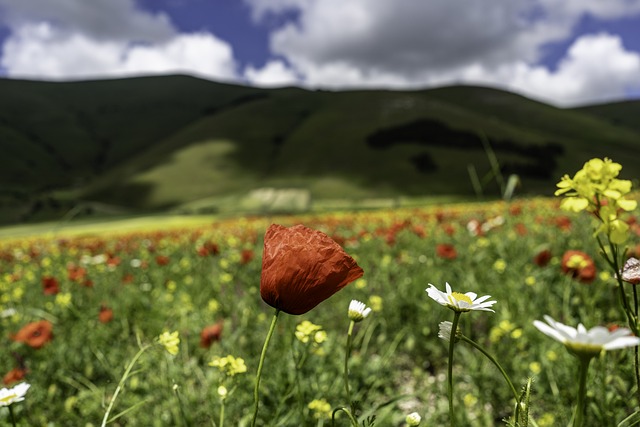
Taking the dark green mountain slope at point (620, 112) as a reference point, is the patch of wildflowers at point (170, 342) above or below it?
below

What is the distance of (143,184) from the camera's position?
282 feet

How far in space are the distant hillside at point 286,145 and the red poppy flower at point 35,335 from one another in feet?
190

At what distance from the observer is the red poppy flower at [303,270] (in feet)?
3.30

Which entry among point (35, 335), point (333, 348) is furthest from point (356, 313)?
point (35, 335)

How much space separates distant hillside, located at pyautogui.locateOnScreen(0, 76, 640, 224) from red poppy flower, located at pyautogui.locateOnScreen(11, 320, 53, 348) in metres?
58.0

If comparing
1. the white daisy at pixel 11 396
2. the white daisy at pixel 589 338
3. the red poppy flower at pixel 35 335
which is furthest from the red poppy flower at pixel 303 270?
the red poppy flower at pixel 35 335

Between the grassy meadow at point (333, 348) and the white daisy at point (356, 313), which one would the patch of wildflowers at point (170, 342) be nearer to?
the grassy meadow at point (333, 348)

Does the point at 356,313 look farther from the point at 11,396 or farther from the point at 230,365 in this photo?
the point at 11,396

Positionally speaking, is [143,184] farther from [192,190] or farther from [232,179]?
[232,179]

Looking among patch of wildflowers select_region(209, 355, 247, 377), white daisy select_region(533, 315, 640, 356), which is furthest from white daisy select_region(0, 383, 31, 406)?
white daisy select_region(533, 315, 640, 356)

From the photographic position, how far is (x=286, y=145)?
94.3 meters

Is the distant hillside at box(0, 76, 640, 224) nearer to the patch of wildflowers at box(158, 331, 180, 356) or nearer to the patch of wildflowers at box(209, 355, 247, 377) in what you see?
the patch of wildflowers at box(209, 355, 247, 377)

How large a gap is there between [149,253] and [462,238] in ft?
17.3

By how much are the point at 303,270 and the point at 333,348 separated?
7.63 ft
